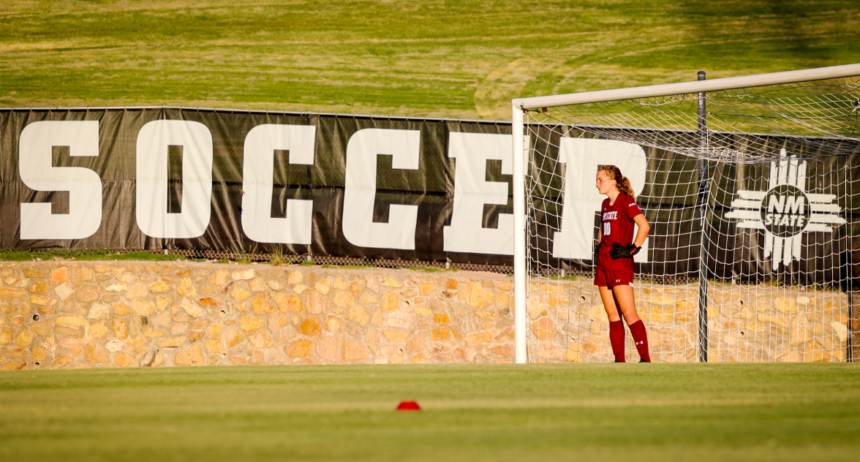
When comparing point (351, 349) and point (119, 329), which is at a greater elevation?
point (119, 329)

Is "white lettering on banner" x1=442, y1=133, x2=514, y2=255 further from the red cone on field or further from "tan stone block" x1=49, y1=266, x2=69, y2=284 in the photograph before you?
the red cone on field

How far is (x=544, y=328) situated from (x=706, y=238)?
219cm

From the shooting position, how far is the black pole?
8508 millimetres

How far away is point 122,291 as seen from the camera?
8.63 m

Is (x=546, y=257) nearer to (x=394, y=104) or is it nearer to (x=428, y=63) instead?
(x=394, y=104)

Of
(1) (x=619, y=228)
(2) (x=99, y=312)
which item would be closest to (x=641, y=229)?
(1) (x=619, y=228)

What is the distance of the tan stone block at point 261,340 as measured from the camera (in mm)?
8602

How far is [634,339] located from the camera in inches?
252

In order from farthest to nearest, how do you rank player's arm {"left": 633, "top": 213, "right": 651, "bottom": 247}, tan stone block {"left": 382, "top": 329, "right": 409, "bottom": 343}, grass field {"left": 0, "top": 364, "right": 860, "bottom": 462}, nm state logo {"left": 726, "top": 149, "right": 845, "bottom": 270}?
1. nm state logo {"left": 726, "top": 149, "right": 845, "bottom": 270}
2. tan stone block {"left": 382, "top": 329, "right": 409, "bottom": 343}
3. player's arm {"left": 633, "top": 213, "right": 651, "bottom": 247}
4. grass field {"left": 0, "top": 364, "right": 860, "bottom": 462}

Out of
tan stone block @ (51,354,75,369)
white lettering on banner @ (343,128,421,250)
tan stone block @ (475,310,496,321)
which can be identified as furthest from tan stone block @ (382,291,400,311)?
tan stone block @ (51,354,75,369)

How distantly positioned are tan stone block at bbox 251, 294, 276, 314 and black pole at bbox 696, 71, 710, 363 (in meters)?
4.74

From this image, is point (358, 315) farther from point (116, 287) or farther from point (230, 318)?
point (116, 287)

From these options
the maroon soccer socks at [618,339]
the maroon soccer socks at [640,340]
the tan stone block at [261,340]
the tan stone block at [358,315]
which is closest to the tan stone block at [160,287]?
the tan stone block at [261,340]

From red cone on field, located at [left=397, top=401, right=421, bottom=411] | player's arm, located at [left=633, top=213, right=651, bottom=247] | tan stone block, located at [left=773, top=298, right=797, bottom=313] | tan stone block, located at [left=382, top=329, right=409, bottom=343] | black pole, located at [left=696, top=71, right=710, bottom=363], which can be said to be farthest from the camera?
tan stone block, located at [left=773, top=298, right=797, bottom=313]
